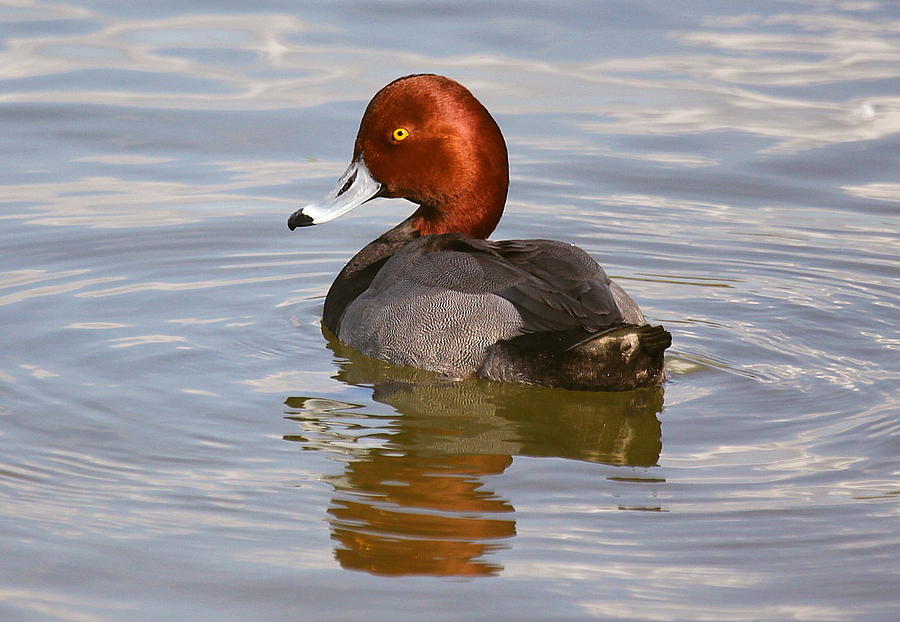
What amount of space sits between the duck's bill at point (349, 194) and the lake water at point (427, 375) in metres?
0.49

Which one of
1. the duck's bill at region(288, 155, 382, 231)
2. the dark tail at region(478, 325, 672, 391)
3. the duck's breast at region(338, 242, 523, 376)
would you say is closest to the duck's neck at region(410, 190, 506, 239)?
the duck's bill at region(288, 155, 382, 231)

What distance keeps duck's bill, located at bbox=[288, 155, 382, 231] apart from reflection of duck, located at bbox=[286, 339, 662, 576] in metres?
0.69

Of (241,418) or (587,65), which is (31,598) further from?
(587,65)

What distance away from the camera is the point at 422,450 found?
548 centimetres

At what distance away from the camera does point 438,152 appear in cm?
687

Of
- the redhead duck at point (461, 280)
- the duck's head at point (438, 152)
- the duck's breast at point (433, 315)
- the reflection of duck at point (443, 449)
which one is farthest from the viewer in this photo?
the duck's head at point (438, 152)

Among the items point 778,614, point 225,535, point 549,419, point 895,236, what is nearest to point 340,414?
point 549,419

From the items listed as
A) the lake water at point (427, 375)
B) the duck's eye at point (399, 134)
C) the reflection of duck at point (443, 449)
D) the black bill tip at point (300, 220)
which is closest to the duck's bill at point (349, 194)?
the black bill tip at point (300, 220)

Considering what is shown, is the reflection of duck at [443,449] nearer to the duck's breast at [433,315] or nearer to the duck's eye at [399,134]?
the duck's breast at [433,315]

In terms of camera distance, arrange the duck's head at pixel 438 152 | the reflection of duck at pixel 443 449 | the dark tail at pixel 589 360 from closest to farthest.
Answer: the reflection of duck at pixel 443 449 < the dark tail at pixel 589 360 < the duck's head at pixel 438 152

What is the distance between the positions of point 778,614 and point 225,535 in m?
1.68

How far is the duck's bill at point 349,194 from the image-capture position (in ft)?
23.3

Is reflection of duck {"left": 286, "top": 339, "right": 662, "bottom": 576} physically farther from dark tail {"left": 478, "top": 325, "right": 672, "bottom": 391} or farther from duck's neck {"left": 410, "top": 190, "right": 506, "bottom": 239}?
duck's neck {"left": 410, "top": 190, "right": 506, "bottom": 239}

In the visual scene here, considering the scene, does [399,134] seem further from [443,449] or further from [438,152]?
[443,449]
